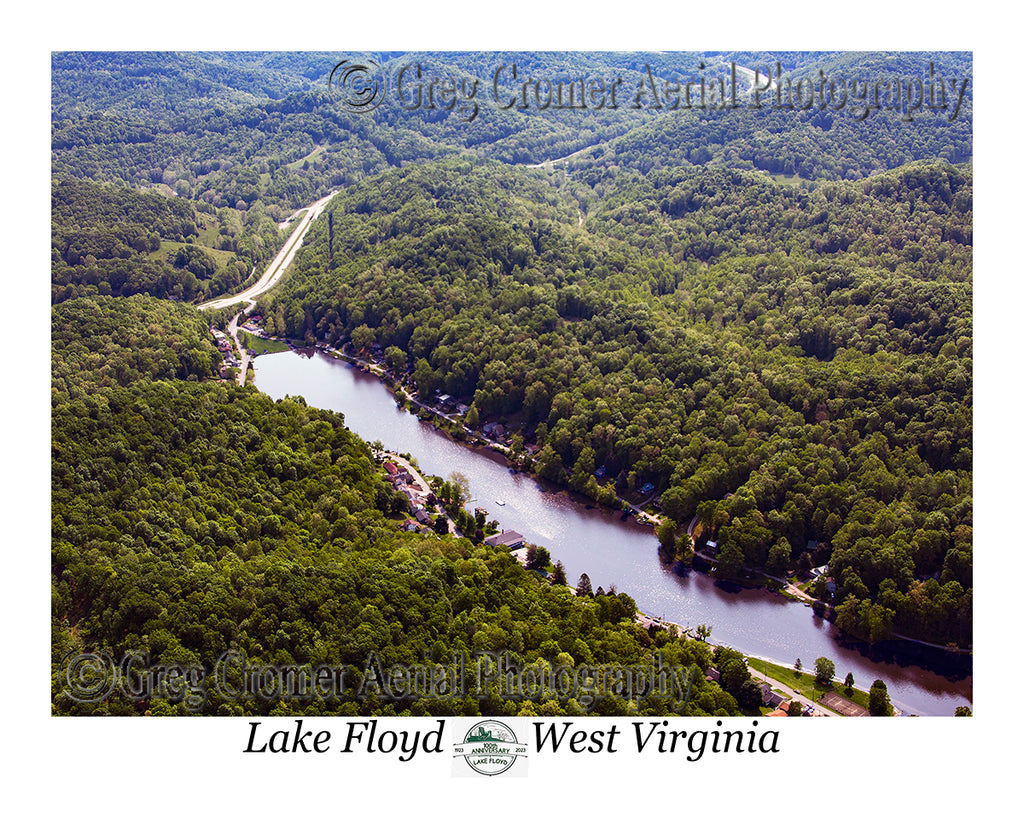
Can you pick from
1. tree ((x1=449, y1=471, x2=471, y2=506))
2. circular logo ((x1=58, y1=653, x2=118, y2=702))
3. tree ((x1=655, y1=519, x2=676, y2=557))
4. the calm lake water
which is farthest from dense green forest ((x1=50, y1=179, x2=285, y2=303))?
tree ((x1=655, y1=519, x2=676, y2=557))

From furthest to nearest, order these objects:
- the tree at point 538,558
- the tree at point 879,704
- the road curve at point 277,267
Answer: the road curve at point 277,267, the tree at point 538,558, the tree at point 879,704

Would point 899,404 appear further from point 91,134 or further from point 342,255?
point 91,134

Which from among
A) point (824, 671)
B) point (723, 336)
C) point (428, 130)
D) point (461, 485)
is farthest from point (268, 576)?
point (428, 130)

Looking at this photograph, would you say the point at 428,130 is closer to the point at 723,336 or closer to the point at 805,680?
the point at 723,336

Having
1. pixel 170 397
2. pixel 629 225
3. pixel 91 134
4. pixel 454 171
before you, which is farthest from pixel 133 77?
pixel 170 397
